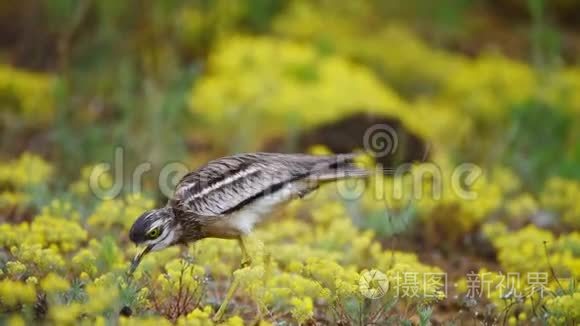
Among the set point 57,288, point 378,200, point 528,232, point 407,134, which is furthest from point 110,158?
point 57,288

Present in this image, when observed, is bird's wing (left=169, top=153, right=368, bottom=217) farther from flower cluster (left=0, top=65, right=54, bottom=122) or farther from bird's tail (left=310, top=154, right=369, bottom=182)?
flower cluster (left=0, top=65, right=54, bottom=122)

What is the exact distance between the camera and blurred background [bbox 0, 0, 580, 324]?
22.2ft

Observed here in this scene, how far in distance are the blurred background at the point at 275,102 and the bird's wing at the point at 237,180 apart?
1515 mm

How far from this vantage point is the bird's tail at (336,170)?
14.5 ft

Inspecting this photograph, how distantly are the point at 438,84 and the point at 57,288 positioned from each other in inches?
315

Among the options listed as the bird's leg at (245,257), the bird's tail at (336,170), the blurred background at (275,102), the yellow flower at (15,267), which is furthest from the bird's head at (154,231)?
the blurred background at (275,102)

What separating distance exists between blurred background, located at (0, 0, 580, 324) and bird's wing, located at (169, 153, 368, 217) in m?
1.52

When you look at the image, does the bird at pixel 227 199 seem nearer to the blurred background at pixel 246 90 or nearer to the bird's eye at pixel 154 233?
the bird's eye at pixel 154 233

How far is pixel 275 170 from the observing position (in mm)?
4246

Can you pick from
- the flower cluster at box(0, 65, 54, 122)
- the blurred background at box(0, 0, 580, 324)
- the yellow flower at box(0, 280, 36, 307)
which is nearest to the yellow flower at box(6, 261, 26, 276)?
the yellow flower at box(0, 280, 36, 307)

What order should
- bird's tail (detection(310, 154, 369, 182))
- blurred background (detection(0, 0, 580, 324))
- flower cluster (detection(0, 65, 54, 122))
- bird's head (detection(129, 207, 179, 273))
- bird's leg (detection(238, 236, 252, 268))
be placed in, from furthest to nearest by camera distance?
flower cluster (detection(0, 65, 54, 122)) → blurred background (detection(0, 0, 580, 324)) → bird's tail (detection(310, 154, 369, 182)) → bird's leg (detection(238, 236, 252, 268)) → bird's head (detection(129, 207, 179, 273))

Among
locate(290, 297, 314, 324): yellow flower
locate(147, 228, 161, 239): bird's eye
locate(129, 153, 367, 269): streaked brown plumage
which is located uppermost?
locate(129, 153, 367, 269): streaked brown plumage

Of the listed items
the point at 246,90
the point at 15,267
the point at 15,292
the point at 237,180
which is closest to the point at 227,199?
the point at 237,180

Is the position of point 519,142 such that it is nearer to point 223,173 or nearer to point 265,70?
point 265,70
